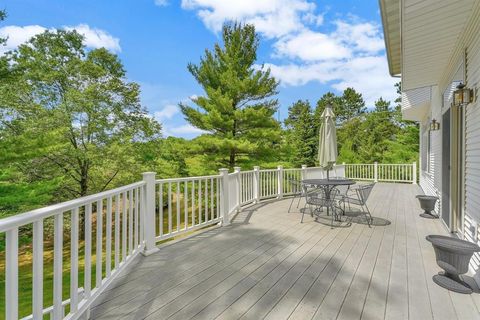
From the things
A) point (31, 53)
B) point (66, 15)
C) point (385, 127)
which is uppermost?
point (66, 15)

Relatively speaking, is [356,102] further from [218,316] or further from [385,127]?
[218,316]

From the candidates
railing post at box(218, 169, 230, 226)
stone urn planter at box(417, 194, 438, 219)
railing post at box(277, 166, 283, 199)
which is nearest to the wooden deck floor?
railing post at box(218, 169, 230, 226)

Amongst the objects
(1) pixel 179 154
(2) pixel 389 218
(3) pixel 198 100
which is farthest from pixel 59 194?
(2) pixel 389 218

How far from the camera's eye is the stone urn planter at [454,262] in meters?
2.18

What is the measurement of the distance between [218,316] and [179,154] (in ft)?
38.9

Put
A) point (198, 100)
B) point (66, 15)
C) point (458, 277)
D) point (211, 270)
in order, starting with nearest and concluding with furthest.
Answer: point (458, 277) < point (211, 270) < point (66, 15) < point (198, 100)

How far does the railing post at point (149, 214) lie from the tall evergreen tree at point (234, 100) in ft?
28.3

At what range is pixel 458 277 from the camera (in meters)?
2.35

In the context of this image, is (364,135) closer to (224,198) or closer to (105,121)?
(105,121)

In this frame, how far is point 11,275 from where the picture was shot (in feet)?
3.68

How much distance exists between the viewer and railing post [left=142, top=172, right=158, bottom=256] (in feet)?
9.90

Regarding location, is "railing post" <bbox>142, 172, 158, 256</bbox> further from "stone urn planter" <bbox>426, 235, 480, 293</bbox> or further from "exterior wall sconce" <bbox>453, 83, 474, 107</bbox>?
"exterior wall sconce" <bbox>453, 83, 474, 107</bbox>

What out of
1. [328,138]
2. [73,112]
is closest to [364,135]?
[328,138]

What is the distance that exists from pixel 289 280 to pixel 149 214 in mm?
1847
